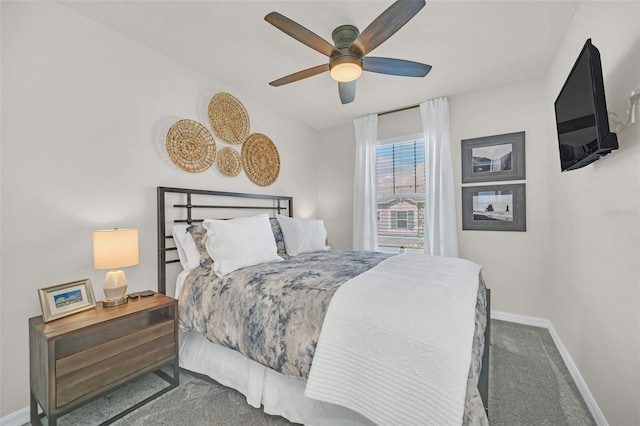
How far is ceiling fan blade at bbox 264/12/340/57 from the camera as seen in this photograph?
1522 millimetres

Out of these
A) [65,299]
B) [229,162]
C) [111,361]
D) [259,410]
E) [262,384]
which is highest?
[229,162]

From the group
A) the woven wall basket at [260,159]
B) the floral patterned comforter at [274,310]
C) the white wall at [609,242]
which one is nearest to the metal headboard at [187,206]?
the woven wall basket at [260,159]

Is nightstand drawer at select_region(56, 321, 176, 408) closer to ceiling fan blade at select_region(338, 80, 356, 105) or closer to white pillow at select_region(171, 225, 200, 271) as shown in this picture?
white pillow at select_region(171, 225, 200, 271)

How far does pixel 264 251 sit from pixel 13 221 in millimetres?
1567

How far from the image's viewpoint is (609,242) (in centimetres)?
148

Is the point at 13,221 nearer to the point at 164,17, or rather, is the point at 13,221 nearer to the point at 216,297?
the point at 216,297

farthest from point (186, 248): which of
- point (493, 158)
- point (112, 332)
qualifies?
point (493, 158)

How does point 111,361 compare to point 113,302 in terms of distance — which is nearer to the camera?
point 111,361

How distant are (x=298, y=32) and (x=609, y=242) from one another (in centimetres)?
216

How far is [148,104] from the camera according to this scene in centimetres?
229

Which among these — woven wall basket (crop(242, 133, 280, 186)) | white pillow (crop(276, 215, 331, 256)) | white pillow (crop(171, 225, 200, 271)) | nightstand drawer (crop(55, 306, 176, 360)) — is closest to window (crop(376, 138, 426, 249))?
white pillow (crop(276, 215, 331, 256))

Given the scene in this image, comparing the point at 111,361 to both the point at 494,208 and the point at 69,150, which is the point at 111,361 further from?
the point at 494,208

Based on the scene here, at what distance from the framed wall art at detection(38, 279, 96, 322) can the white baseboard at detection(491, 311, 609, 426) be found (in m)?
3.11

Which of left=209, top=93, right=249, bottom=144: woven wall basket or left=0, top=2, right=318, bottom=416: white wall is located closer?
left=0, top=2, right=318, bottom=416: white wall
